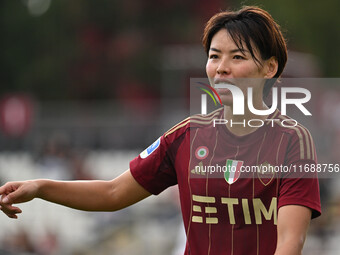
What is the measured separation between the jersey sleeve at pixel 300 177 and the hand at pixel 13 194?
1197 mm

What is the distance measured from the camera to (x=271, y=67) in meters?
4.04

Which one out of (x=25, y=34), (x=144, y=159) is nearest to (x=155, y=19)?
(x=25, y=34)

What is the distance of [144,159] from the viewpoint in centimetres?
424

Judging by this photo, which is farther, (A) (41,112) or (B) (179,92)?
(B) (179,92)

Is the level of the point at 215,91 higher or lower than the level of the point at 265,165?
higher

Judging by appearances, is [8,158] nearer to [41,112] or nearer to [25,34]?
[41,112]

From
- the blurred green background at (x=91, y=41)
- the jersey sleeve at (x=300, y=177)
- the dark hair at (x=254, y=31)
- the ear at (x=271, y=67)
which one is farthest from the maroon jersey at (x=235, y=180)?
the blurred green background at (x=91, y=41)

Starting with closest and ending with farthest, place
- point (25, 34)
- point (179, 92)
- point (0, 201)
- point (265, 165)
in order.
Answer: point (265, 165), point (0, 201), point (179, 92), point (25, 34)

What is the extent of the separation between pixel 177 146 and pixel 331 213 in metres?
5.87

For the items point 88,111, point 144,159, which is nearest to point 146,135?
point 88,111

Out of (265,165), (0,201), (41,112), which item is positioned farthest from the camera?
(41,112)

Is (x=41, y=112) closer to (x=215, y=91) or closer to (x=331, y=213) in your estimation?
(x=331, y=213)

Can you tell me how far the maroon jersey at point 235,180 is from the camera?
3826mm

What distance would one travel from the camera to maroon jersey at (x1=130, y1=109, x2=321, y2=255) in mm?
→ 3826
